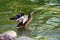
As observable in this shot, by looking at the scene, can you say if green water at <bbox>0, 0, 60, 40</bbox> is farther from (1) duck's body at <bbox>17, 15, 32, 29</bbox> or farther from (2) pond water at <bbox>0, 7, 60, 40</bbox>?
(1) duck's body at <bbox>17, 15, 32, 29</bbox>

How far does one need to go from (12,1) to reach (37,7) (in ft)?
7.10

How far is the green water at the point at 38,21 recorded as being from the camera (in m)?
10.2

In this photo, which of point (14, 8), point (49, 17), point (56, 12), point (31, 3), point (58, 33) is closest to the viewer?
point (58, 33)

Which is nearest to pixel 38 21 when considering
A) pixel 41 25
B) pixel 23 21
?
pixel 41 25

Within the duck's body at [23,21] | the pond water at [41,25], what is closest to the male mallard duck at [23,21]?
the duck's body at [23,21]

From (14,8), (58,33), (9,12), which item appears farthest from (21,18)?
(14,8)

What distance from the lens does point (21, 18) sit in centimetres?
1067

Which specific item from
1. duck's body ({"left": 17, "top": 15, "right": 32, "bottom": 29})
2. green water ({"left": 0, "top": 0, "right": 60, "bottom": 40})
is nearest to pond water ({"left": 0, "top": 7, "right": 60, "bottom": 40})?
green water ({"left": 0, "top": 0, "right": 60, "bottom": 40})

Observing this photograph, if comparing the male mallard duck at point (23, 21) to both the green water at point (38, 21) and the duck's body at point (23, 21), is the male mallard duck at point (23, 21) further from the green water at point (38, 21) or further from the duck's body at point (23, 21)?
the green water at point (38, 21)

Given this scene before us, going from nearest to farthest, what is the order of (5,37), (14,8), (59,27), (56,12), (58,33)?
(5,37), (58,33), (59,27), (56,12), (14,8)

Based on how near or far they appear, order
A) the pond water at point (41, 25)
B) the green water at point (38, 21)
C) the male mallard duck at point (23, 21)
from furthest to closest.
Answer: the male mallard duck at point (23, 21), the green water at point (38, 21), the pond water at point (41, 25)

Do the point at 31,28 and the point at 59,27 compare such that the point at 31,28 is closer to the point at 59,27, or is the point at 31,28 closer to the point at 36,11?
the point at 59,27

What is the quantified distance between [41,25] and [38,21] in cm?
60

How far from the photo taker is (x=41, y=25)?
445 inches
